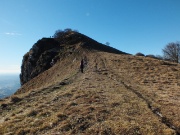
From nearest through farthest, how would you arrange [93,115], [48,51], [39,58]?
[93,115] < [39,58] < [48,51]

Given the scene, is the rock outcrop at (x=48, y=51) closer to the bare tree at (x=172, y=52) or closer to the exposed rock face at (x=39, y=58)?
the exposed rock face at (x=39, y=58)

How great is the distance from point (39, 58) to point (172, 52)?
207 ft

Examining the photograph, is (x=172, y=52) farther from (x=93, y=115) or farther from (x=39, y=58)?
(x=93, y=115)

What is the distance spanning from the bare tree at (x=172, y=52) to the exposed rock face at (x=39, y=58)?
52816 mm

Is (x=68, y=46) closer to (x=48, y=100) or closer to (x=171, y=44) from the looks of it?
(x=171, y=44)

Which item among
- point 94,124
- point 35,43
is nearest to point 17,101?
point 94,124

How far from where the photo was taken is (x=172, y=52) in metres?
94.9

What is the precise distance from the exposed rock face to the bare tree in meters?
52.8

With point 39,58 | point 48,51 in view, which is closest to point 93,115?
point 39,58

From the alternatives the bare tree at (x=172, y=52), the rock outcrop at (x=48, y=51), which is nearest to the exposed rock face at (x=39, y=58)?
the rock outcrop at (x=48, y=51)

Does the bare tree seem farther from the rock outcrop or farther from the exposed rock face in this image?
the exposed rock face

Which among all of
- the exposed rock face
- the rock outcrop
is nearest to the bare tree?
the rock outcrop

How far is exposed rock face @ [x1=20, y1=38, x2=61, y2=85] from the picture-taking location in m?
86.1

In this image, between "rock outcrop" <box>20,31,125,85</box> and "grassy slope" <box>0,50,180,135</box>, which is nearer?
"grassy slope" <box>0,50,180,135</box>
